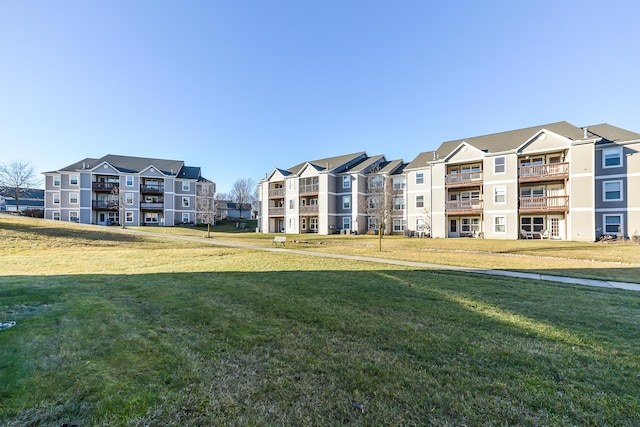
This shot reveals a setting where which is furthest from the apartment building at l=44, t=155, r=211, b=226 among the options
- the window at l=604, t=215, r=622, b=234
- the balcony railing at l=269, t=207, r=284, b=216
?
the window at l=604, t=215, r=622, b=234

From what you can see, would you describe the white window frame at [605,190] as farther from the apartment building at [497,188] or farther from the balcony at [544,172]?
the balcony at [544,172]

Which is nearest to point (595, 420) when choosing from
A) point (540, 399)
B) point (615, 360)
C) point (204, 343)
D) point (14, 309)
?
point (540, 399)

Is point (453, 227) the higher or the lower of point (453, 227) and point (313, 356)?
the higher

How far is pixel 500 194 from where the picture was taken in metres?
28.5

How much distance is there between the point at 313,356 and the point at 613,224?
107 feet

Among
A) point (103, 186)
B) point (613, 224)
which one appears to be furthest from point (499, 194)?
point (103, 186)

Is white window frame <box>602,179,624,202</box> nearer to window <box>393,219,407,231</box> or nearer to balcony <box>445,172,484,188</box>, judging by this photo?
balcony <box>445,172,484,188</box>

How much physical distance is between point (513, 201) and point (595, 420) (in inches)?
1181

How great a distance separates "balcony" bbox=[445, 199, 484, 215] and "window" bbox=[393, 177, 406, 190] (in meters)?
7.19

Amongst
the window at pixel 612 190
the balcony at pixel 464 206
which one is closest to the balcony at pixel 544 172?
the window at pixel 612 190

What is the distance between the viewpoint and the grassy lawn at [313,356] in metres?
2.67

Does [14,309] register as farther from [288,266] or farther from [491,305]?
[491,305]

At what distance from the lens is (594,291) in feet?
26.8

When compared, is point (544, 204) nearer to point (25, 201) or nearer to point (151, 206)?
point (151, 206)
